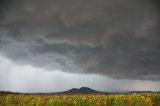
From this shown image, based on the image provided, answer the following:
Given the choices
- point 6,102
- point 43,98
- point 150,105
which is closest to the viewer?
point 150,105

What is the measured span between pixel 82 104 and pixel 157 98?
21.8m

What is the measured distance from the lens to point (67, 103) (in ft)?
311

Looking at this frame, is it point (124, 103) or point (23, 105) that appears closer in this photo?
point (124, 103)

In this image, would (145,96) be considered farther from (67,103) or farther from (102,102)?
(67,103)

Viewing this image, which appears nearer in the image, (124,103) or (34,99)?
(124,103)

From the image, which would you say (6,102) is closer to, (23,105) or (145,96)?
(23,105)

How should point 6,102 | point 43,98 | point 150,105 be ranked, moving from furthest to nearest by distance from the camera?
point 6,102 → point 43,98 → point 150,105

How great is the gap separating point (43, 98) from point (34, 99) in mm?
2762

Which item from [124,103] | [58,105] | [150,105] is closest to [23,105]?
[58,105]

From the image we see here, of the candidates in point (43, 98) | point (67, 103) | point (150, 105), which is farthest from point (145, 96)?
point (43, 98)

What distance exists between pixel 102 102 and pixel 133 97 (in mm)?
8696

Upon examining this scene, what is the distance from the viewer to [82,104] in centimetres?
9388

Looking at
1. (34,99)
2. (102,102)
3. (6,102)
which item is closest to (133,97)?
(102,102)

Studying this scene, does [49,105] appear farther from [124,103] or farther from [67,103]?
[124,103]
